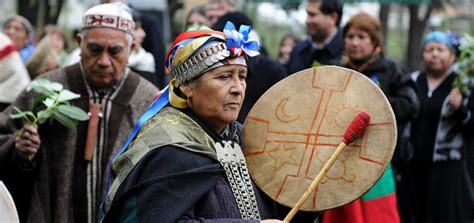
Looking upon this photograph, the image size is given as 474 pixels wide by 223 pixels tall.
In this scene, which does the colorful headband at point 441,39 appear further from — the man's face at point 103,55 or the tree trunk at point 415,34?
the tree trunk at point 415,34

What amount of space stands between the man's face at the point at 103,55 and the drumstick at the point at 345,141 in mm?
1790

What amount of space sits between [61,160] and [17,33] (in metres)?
6.03

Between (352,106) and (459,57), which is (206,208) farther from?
(459,57)

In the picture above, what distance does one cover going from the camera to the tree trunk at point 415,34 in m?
21.7

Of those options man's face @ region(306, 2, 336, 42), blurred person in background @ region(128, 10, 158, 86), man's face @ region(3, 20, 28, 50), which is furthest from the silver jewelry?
man's face @ region(3, 20, 28, 50)

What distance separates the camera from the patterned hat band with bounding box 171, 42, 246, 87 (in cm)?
390

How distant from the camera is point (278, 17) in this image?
79.0 feet

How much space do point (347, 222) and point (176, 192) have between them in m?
2.87

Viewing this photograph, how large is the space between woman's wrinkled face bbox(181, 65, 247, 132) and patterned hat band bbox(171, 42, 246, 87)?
0.9 inches

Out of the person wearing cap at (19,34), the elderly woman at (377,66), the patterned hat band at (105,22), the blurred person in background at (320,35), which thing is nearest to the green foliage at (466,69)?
the blurred person in background at (320,35)

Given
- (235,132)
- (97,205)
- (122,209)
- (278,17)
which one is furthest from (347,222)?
(278,17)

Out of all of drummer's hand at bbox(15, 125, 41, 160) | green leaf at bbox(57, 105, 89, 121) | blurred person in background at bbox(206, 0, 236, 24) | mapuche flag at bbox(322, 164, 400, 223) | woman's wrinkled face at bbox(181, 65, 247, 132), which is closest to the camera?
woman's wrinkled face at bbox(181, 65, 247, 132)

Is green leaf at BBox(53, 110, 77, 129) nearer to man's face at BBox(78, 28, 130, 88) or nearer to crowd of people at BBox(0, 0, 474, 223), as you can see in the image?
crowd of people at BBox(0, 0, 474, 223)

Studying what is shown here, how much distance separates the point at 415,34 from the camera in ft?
72.0
